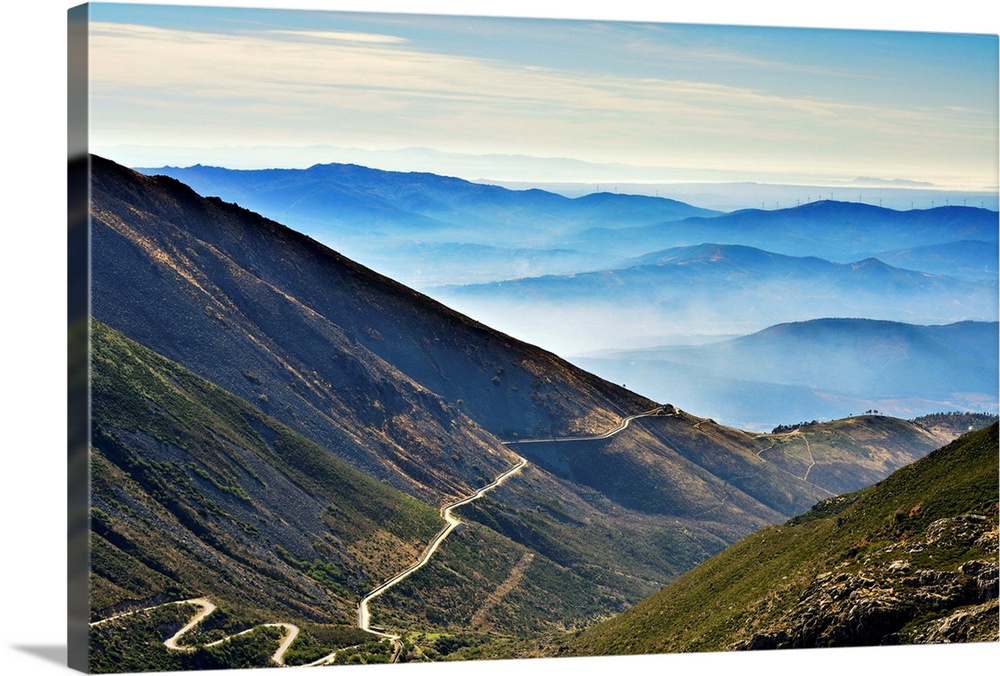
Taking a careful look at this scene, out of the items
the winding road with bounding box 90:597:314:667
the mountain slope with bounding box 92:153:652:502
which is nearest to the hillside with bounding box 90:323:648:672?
the winding road with bounding box 90:597:314:667

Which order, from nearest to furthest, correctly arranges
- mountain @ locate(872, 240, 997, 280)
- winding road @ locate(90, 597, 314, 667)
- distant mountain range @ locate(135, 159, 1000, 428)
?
winding road @ locate(90, 597, 314, 667)
mountain @ locate(872, 240, 997, 280)
distant mountain range @ locate(135, 159, 1000, 428)

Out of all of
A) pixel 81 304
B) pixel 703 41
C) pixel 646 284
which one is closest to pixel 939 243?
pixel 703 41

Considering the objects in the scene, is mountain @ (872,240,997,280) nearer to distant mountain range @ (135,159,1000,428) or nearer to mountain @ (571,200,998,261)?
distant mountain range @ (135,159,1000,428)

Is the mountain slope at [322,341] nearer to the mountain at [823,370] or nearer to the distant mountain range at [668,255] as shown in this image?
the distant mountain range at [668,255]

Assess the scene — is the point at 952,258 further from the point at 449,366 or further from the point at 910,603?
the point at 910,603

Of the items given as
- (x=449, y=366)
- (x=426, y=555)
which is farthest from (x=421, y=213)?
(x=426, y=555)
